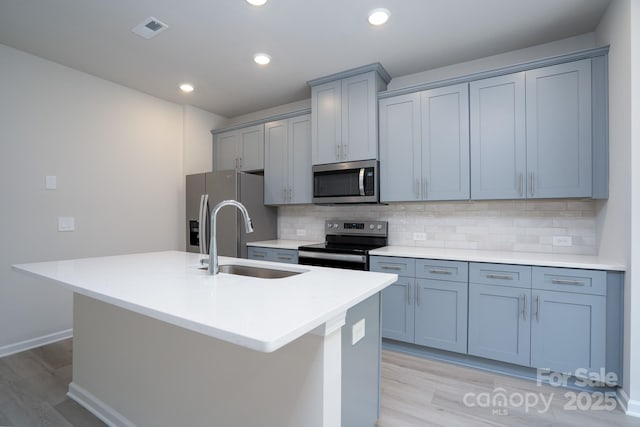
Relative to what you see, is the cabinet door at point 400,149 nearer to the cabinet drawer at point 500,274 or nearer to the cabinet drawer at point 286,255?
the cabinet drawer at point 500,274

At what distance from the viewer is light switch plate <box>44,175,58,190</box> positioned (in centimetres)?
292

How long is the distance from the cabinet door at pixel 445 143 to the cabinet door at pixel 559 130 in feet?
1.54

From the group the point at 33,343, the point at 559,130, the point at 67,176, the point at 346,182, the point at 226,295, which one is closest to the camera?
the point at 226,295

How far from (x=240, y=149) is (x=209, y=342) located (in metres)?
3.15

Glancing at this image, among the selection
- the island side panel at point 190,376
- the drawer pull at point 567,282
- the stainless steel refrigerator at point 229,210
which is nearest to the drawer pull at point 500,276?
the drawer pull at point 567,282

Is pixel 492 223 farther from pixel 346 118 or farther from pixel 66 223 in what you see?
pixel 66 223

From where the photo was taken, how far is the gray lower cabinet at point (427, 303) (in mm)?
2469

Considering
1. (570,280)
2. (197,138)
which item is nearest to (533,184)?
(570,280)

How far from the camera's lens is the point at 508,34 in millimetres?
2498

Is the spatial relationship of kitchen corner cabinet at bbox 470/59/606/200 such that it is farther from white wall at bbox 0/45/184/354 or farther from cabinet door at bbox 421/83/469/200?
white wall at bbox 0/45/184/354

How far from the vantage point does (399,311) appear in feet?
8.89

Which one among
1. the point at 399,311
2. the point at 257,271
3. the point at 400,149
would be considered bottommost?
the point at 399,311

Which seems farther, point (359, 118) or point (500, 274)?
point (359, 118)

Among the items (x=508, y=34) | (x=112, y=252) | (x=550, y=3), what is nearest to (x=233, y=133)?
(x=112, y=252)
